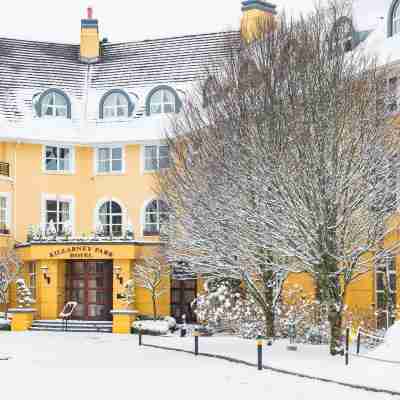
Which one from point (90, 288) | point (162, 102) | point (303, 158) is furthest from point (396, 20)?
point (90, 288)

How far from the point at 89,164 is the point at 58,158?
1.43 metres

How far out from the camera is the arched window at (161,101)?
38.3m

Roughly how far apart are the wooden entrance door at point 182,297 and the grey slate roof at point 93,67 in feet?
30.2

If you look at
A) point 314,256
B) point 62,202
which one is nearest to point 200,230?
point 314,256

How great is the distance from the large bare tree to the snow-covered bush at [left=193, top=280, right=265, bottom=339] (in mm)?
4177

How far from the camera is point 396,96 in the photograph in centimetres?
2298

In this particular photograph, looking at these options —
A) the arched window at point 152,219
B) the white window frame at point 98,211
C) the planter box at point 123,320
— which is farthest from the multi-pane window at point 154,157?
Result: the planter box at point 123,320

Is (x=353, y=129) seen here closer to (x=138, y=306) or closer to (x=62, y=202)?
(x=138, y=306)

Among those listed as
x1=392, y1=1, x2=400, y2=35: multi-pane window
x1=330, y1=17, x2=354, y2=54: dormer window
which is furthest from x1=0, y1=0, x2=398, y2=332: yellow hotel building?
x1=330, y1=17, x2=354, y2=54: dormer window

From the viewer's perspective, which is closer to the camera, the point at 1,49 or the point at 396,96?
the point at 396,96

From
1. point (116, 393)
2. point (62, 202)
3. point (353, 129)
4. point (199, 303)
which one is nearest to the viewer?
point (116, 393)

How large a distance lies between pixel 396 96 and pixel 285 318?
27.7 ft

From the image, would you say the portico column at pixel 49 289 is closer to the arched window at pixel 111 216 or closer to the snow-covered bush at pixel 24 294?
the snow-covered bush at pixel 24 294

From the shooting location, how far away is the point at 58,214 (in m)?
38.4
